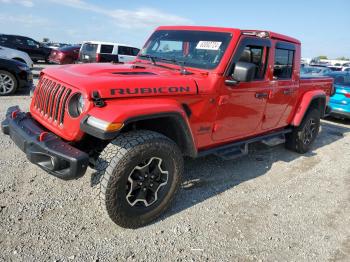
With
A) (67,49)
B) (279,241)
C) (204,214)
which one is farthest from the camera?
(67,49)

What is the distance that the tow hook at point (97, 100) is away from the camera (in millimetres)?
2520

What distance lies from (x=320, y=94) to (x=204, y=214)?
3.47 m

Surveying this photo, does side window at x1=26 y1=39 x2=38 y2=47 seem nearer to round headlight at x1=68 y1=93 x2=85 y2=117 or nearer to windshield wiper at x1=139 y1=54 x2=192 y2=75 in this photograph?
windshield wiper at x1=139 y1=54 x2=192 y2=75

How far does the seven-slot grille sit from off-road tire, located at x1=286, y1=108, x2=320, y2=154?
13.4 ft

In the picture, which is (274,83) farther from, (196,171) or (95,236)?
(95,236)

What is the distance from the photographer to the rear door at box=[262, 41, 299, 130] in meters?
4.30

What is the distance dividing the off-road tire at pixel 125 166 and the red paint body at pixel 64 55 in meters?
16.6

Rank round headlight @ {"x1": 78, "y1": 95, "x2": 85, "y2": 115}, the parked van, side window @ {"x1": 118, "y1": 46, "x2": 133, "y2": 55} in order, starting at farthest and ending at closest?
side window @ {"x1": 118, "y1": 46, "x2": 133, "y2": 55}, the parked van, round headlight @ {"x1": 78, "y1": 95, "x2": 85, "y2": 115}

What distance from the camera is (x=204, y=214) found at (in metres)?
3.29

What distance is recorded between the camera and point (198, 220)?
10.4 ft

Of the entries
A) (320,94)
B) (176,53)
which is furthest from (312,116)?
(176,53)

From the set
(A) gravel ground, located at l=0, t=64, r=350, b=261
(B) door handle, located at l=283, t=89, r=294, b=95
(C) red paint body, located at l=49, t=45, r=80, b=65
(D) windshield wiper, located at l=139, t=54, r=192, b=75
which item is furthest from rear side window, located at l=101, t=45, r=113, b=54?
(B) door handle, located at l=283, t=89, r=294, b=95

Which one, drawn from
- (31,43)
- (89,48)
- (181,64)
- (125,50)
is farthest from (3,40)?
(181,64)

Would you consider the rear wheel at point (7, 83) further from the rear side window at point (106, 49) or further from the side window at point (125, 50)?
the side window at point (125, 50)
